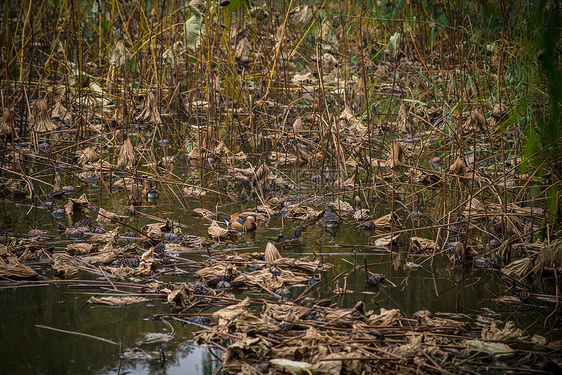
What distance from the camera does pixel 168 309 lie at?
175 centimetres

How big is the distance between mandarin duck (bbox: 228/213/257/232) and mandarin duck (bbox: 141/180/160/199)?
2.47 ft

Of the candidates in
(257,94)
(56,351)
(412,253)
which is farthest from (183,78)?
(56,351)

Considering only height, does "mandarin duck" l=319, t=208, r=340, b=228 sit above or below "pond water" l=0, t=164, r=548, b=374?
above

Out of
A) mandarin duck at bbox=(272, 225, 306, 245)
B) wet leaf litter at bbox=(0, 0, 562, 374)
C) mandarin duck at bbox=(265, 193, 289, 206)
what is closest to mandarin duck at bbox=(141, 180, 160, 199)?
wet leaf litter at bbox=(0, 0, 562, 374)

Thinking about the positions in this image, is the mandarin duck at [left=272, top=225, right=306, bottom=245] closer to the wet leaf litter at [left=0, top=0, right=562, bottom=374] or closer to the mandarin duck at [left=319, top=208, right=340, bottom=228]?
the wet leaf litter at [left=0, top=0, right=562, bottom=374]

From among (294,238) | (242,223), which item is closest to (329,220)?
(294,238)

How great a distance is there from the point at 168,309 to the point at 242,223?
2.87 ft

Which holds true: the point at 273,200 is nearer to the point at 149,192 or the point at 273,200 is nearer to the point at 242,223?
the point at 242,223

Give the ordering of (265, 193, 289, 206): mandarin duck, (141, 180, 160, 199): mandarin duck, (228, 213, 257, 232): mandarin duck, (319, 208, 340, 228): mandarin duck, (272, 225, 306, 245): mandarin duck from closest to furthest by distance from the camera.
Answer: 1. (272, 225, 306, 245): mandarin duck
2. (228, 213, 257, 232): mandarin duck
3. (319, 208, 340, 228): mandarin duck
4. (265, 193, 289, 206): mandarin duck
5. (141, 180, 160, 199): mandarin duck

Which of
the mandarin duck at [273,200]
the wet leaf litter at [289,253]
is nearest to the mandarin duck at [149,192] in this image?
the wet leaf litter at [289,253]

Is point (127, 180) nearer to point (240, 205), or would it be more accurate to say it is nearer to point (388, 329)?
point (240, 205)

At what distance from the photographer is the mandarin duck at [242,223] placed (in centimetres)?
256

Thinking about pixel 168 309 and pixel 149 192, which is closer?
pixel 168 309

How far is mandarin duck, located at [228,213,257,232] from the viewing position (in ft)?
8.39
